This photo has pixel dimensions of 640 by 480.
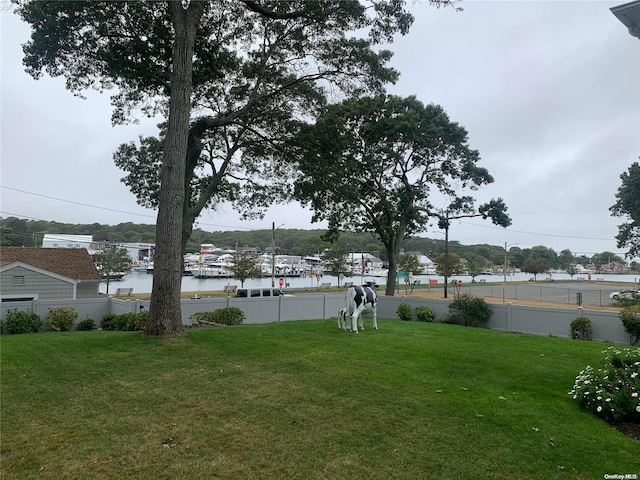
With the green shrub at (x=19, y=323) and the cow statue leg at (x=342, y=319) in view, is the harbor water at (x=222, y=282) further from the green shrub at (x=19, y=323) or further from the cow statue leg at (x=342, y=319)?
the cow statue leg at (x=342, y=319)

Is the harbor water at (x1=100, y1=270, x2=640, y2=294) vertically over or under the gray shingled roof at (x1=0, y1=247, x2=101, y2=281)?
under

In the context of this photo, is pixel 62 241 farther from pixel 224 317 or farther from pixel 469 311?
pixel 469 311

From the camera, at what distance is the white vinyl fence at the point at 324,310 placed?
1430cm

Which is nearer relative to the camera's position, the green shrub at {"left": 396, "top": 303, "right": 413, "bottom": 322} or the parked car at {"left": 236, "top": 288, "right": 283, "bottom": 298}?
the green shrub at {"left": 396, "top": 303, "right": 413, "bottom": 322}

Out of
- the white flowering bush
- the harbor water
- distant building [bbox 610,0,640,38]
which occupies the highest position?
distant building [bbox 610,0,640,38]

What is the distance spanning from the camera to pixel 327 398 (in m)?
5.57

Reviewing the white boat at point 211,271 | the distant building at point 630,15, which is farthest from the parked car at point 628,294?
the white boat at point 211,271

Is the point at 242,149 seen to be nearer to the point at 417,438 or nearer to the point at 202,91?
the point at 202,91

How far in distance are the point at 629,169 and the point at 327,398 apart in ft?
143

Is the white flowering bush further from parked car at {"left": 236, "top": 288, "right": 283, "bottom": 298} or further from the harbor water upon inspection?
the harbor water

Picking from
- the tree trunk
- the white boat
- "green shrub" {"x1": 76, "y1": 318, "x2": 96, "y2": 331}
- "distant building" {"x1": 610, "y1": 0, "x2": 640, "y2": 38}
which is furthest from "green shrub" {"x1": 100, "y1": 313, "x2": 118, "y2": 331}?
the white boat

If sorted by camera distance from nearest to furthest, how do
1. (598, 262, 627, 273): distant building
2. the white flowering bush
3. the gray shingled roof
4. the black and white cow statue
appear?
the white flowering bush < the black and white cow statue < the gray shingled roof < (598, 262, 627, 273): distant building

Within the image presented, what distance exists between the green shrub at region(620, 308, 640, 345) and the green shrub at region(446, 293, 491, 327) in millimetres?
4789

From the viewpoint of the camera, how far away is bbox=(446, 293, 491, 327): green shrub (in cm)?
1730
